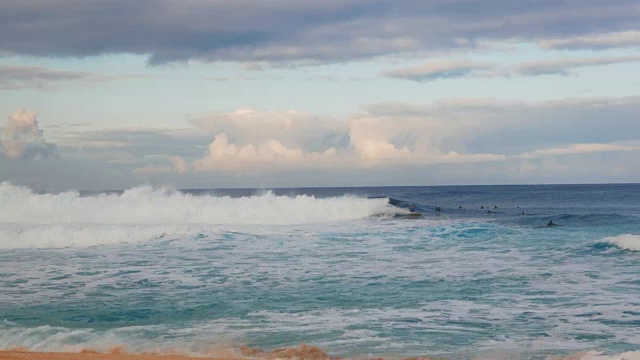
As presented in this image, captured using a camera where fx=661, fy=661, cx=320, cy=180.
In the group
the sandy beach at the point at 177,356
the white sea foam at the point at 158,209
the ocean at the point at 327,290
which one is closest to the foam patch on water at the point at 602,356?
the ocean at the point at 327,290

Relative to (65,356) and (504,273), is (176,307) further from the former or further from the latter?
(504,273)

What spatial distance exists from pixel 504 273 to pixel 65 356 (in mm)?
12528

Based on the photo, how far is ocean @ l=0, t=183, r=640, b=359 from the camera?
10836 millimetres

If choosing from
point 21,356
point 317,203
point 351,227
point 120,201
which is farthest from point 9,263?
point 317,203

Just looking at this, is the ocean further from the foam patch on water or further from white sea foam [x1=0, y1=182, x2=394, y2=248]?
white sea foam [x1=0, y1=182, x2=394, y2=248]

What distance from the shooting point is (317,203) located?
44281 mm

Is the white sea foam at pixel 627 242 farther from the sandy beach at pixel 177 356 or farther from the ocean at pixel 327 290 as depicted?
the sandy beach at pixel 177 356

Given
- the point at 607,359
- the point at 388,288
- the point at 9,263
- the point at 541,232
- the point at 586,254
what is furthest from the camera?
the point at 541,232

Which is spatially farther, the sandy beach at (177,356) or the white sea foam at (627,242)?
the white sea foam at (627,242)

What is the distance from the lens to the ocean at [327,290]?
10.8 metres

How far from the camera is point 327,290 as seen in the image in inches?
606

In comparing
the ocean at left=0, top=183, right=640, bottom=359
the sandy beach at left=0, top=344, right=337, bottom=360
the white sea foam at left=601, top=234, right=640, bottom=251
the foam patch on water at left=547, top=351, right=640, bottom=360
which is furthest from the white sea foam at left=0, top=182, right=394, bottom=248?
the foam patch on water at left=547, top=351, right=640, bottom=360

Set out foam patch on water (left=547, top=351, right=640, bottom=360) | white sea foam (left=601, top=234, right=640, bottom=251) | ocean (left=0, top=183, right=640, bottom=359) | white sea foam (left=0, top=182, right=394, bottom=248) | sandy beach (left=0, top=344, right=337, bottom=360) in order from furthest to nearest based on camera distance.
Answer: white sea foam (left=0, top=182, right=394, bottom=248) < white sea foam (left=601, top=234, right=640, bottom=251) < ocean (left=0, top=183, right=640, bottom=359) < foam patch on water (left=547, top=351, right=640, bottom=360) < sandy beach (left=0, top=344, right=337, bottom=360)

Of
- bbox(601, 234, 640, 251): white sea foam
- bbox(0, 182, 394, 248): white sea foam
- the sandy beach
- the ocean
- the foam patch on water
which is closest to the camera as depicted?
the sandy beach
